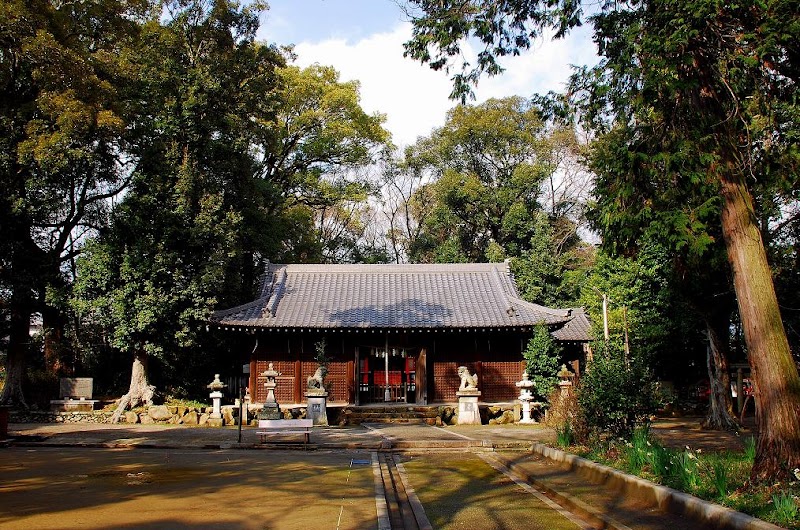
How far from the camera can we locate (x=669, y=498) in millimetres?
7059

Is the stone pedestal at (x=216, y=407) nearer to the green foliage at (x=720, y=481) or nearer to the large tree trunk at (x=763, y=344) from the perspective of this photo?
the green foliage at (x=720, y=481)

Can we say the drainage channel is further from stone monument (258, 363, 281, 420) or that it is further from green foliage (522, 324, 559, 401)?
green foliage (522, 324, 559, 401)

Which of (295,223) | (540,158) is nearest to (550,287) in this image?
(540,158)

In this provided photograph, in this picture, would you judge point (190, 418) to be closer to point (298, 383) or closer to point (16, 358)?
point (298, 383)

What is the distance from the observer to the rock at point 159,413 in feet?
69.3

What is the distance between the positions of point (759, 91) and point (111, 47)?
21.4m

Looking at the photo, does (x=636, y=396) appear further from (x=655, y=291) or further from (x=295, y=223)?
(x=295, y=223)

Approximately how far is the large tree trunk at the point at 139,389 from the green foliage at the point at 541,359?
13.3 meters

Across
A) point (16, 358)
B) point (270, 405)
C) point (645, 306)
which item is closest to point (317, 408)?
point (270, 405)

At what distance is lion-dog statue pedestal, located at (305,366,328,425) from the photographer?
19.9 m

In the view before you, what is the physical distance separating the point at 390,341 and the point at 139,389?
9.00m

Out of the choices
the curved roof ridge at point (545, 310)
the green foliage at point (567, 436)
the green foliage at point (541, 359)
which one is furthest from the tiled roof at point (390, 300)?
the green foliage at point (567, 436)

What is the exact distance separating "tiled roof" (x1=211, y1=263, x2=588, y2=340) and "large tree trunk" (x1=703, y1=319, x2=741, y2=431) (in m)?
5.01

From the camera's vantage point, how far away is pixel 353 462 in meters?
12.3
